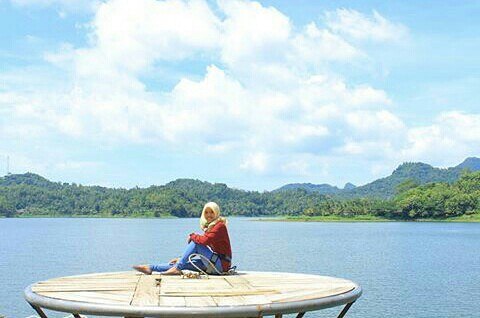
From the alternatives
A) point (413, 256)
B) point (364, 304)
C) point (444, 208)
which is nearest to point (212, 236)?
point (364, 304)

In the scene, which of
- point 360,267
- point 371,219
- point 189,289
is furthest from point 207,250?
point 371,219

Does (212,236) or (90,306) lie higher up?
(212,236)

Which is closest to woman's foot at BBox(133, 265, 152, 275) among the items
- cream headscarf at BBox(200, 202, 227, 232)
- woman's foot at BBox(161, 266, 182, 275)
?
woman's foot at BBox(161, 266, 182, 275)

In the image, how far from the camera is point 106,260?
59.4m

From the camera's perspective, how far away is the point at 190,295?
707cm

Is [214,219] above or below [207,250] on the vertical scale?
above

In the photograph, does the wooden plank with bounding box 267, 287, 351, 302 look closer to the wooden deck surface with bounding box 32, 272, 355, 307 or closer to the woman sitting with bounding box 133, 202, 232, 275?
the wooden deck surface with bounding box 32, 272, 355, 307

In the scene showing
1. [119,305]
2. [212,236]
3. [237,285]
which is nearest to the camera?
[119,305]

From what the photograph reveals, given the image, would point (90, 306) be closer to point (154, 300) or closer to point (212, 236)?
point (154, 300)

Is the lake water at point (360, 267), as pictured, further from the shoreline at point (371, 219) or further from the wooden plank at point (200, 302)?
the shoreline at point (371, 219)

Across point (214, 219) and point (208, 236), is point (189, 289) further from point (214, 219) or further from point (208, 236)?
A: point (214, 219)

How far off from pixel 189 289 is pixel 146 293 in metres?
0.63

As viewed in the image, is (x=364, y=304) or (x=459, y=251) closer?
(x=364, y=304)

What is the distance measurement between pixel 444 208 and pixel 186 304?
572 feet
